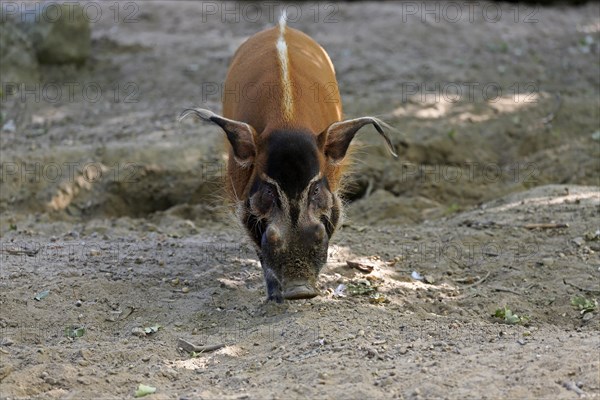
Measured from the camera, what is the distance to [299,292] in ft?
20.1

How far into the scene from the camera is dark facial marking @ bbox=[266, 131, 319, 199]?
20.6 ft

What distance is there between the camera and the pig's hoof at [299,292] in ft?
20.1

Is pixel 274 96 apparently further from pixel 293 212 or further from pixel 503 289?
pixel 503 289

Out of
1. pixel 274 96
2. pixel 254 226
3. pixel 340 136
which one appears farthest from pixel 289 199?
pixel 274 96

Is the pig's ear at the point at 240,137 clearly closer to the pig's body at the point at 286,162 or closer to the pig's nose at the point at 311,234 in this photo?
the pig's body at the point at 286,162

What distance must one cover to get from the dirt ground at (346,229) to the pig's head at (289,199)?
1.40ft

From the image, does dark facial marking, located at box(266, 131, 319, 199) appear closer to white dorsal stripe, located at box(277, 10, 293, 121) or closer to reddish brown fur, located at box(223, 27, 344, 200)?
reddish brown fur, located at box(223, 27, 344, 200)

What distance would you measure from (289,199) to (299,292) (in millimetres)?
644

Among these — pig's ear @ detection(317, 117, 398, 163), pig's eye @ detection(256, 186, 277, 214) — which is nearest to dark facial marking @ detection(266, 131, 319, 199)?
pig's eye @ detection(256, 186, 277, 214)

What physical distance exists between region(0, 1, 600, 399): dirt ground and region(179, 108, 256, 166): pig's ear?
115cm

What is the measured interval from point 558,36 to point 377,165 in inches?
228

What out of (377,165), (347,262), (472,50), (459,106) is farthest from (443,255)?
(472,50)

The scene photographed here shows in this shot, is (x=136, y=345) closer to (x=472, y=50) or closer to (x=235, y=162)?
(x=235, y=162)

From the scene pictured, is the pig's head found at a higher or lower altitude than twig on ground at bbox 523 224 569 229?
higher
